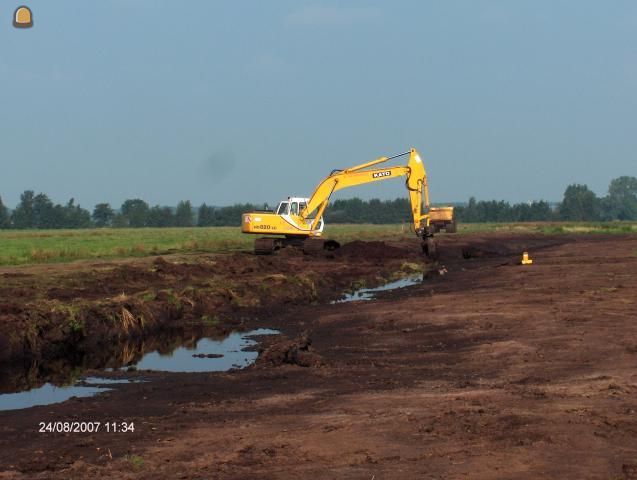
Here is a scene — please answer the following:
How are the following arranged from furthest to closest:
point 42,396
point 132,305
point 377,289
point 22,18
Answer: point 377,289
point 132,305
point 42,396
point 22,18

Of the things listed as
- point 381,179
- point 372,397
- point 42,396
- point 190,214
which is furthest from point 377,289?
point 190,214

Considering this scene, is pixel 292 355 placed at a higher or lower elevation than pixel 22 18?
lower

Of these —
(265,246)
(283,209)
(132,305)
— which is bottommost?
(132,305)

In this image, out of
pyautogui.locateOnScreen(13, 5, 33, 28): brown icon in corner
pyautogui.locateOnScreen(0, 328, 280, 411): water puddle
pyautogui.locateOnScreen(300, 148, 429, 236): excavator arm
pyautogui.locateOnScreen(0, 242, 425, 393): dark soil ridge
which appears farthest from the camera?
pyautogui.locateOnScreen(300, 148, 429, 236): excavator arm

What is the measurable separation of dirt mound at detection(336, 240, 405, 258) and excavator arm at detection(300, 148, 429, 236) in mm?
2390

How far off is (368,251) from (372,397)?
35.5m

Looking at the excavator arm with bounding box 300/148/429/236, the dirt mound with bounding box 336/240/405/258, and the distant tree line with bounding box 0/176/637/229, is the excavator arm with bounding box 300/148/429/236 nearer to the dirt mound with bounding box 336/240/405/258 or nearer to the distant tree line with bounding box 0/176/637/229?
the dirt mound with bounding box 336/240/405/258

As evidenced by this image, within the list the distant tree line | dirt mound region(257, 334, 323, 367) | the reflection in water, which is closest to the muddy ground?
dirt mound region(257, 334, 323, 367)

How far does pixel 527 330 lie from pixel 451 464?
36.3 ft

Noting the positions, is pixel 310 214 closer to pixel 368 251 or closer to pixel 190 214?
pixel 368 251

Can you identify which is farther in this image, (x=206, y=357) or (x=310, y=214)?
(x=310, y=214)

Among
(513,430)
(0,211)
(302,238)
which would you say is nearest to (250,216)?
(302,238)

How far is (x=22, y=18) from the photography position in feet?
45.8

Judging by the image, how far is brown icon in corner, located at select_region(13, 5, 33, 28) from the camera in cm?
1390
